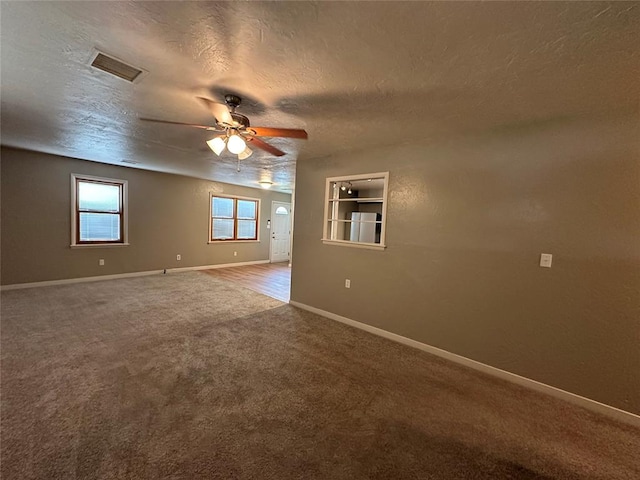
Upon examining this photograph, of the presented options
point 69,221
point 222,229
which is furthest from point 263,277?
point 69,221

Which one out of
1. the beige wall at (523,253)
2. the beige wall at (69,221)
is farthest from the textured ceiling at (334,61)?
the beige wall at (69,221)

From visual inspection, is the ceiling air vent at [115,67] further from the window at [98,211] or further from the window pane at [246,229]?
the window pane at [246,229]

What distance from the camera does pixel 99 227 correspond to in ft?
18.1

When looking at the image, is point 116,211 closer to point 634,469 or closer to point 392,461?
point 392,461

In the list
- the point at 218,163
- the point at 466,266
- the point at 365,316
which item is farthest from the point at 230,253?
the point at 466,266

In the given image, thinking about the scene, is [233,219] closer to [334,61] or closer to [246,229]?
[246,229]

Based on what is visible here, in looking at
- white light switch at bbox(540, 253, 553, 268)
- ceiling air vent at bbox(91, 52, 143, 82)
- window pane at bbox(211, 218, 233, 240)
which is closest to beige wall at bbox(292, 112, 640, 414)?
white light switch at bbox(540, 253, 553, 268)

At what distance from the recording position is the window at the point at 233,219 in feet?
24.0

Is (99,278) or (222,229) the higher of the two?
(222,229)

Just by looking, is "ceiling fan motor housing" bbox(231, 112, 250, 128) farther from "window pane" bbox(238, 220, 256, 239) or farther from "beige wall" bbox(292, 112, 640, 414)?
"window pane" bbox(238, 220, 256, 239)

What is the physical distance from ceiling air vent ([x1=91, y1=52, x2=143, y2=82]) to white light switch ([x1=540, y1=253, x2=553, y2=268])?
11.5 ft

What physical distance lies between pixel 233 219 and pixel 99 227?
2984 mm

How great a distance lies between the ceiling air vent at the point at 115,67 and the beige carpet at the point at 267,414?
2.38 meters

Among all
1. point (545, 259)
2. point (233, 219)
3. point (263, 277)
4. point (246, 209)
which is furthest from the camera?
point (246, 209)
